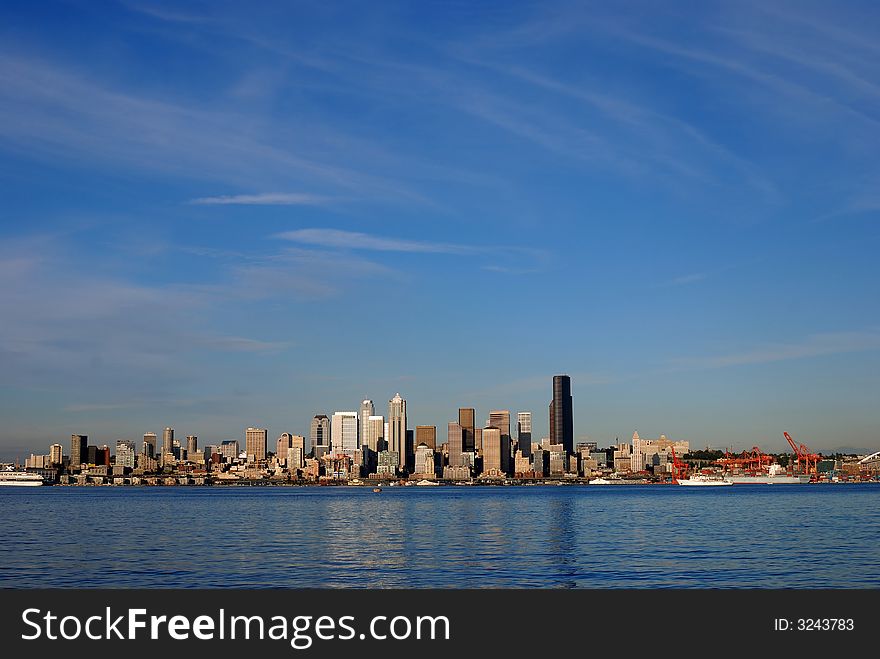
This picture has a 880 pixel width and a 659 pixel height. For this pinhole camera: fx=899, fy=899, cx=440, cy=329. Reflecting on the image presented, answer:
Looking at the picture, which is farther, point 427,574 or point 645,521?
point 645,521
